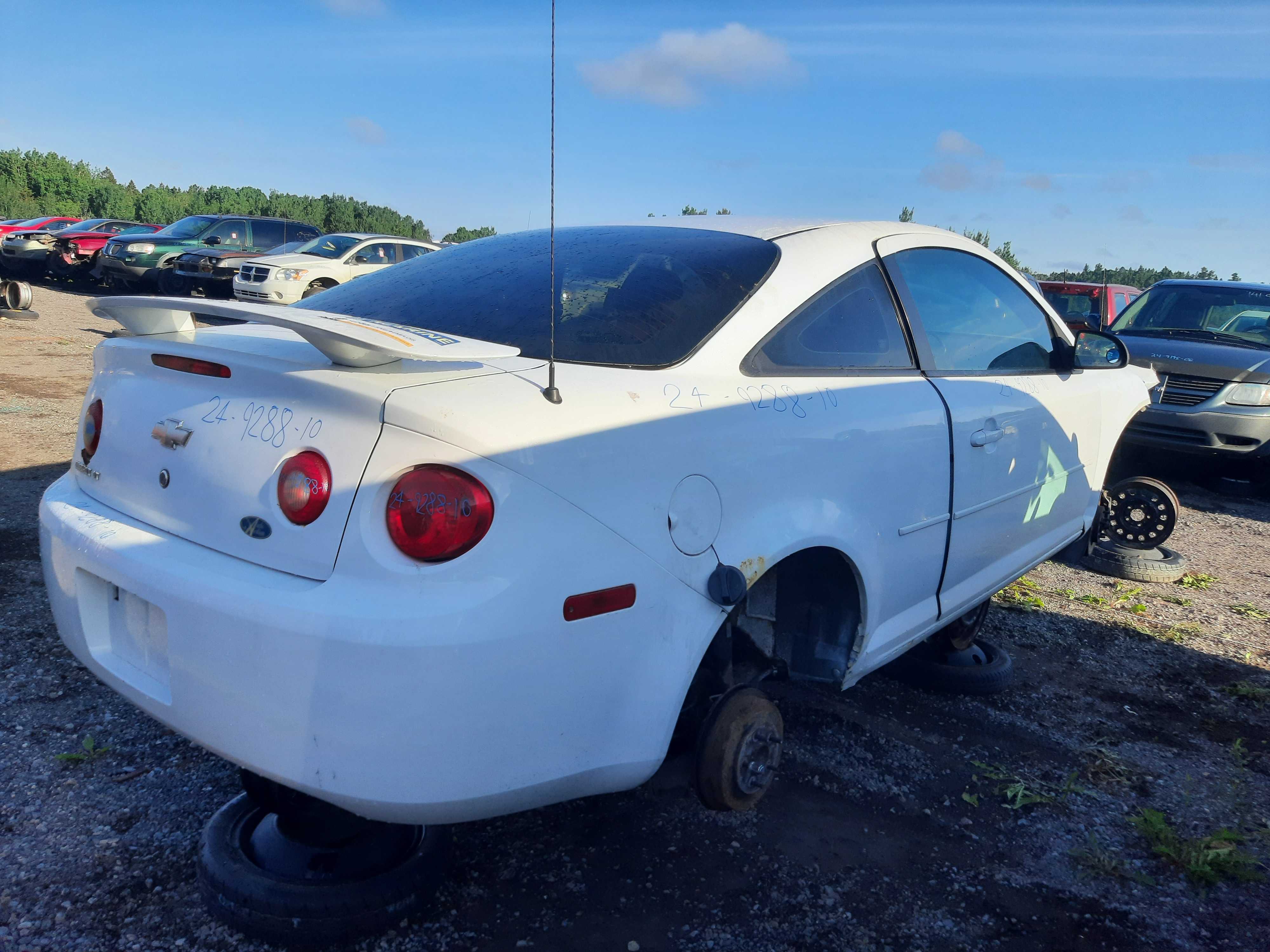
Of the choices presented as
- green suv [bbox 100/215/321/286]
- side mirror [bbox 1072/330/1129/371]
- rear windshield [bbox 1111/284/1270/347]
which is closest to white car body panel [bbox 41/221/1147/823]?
side mirror [bbox 1072/330/1129/371]

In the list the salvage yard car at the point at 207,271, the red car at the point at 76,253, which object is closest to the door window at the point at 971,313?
the salvage yard car at the point at 207,271

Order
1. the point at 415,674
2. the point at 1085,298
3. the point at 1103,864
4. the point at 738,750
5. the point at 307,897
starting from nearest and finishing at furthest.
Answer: the point at 415,674
the point at 307,897
the point at 738,750
the point at 1103,864
the point at 1085,298

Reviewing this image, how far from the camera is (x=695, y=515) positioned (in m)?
1.94

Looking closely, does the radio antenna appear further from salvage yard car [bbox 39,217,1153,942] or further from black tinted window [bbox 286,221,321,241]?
black tinted window [bbox 286,221,321,241]

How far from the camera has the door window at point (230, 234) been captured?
1672 centimetres

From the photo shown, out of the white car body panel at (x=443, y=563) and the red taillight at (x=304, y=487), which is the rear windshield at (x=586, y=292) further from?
the red taillight at (x=304, y=487)

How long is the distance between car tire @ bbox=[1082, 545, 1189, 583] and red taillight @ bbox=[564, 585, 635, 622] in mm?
4022

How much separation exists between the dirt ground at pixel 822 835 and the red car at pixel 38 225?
20700mm

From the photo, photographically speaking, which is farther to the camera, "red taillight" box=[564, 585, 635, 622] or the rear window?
the rear window

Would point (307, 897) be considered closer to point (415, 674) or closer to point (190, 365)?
point (415, 674)

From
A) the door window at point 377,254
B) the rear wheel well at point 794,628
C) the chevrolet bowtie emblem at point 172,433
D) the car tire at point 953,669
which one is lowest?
the car tire at point 953,669

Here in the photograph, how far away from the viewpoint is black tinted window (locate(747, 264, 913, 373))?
7.66 feet

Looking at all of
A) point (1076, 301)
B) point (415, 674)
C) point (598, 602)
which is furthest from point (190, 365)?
point (1076, 301)

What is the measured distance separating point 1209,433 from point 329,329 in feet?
23.9
